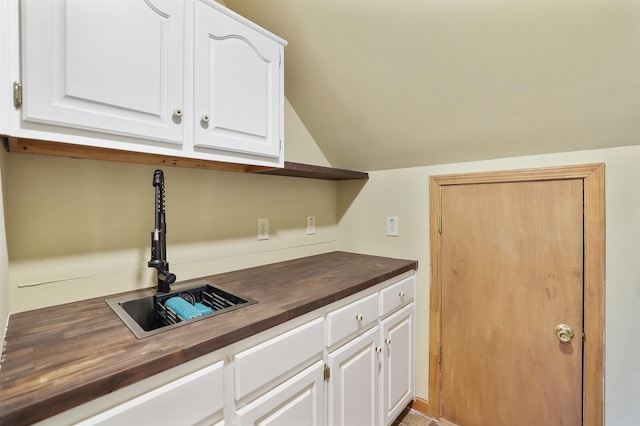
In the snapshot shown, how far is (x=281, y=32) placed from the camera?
5.32 ft

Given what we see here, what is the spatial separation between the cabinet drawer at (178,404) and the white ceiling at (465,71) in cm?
144

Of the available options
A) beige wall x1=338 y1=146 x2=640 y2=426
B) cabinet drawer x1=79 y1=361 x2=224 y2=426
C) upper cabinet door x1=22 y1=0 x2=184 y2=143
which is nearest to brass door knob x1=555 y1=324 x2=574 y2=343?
beige wall x1=338 y1=146 x2=640 y2=426

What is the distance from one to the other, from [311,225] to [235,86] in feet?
3.69

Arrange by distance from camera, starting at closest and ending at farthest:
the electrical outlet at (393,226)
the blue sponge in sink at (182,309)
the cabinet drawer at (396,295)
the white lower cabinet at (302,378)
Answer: the white lower cabinet at (302,378), the blue sponge in sink at (182,309), the cabinet drawer at (396,295), the electrical outlet at (393,226)

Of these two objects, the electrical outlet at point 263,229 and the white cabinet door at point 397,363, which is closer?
the white cabinet door at point 397,363

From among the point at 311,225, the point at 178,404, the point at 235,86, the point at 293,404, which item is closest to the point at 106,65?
the point at 235,86

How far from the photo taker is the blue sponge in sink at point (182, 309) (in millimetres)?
1070

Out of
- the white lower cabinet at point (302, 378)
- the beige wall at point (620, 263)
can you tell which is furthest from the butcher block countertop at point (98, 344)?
the beige wall at point (620, 263)

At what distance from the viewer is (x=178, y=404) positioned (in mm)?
789

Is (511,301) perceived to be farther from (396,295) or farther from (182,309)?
(182,309)

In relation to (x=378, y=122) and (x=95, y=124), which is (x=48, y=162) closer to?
(x=95, y=124)

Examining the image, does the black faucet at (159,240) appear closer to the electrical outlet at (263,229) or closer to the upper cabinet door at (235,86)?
the upper cabinet door at (235,86)

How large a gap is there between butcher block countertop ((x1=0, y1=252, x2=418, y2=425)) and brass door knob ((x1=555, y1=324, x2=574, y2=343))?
3.34 feet

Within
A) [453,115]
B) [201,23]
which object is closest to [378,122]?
[453,115]
